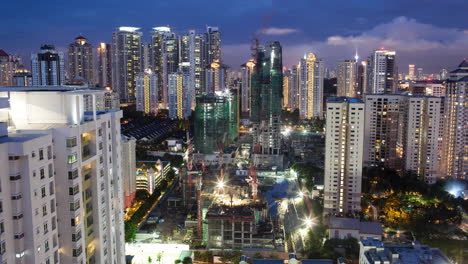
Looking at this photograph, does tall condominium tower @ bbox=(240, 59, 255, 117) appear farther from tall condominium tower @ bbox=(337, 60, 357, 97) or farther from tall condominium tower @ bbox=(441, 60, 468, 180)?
tall condominium tower @ bbox=(441, 60, 468, 180)

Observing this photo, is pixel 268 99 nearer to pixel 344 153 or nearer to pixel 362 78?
pixel 344 153

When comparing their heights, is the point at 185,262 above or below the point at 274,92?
below

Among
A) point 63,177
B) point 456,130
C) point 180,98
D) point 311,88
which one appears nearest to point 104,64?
point 180,98

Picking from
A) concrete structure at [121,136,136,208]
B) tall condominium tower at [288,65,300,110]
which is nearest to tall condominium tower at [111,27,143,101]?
tall condominium tower at [288,65,300,110]

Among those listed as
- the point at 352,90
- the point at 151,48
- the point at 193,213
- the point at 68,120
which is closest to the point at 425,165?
the point at 193,213

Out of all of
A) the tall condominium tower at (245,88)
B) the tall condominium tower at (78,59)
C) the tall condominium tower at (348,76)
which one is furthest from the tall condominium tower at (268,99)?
the tall condominium tower at (78,59)

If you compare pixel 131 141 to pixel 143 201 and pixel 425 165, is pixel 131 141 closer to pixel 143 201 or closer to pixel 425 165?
pixel 143 201
